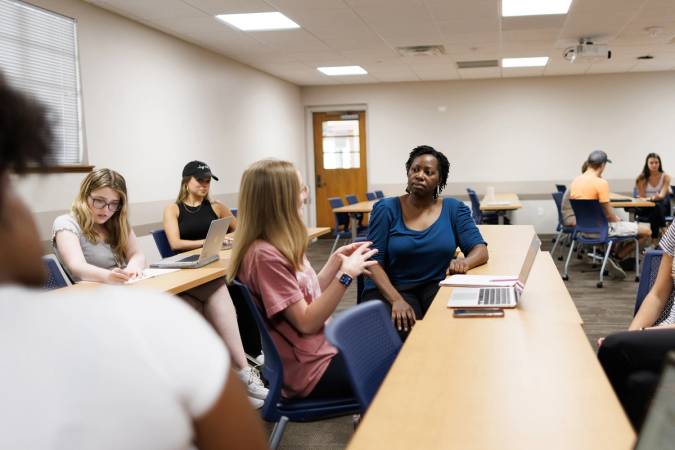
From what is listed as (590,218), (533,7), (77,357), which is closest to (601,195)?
(590,218)

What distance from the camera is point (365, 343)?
1.73m

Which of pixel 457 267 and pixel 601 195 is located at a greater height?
pixel 601 195

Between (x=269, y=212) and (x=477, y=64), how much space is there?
7360mm

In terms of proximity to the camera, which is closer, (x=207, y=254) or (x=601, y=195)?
(x=207, y=254)

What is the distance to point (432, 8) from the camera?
18.2 feet

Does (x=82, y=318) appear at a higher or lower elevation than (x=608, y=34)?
lower

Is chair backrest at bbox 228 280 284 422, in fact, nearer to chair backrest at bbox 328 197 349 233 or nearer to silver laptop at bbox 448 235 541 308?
silver laptop at bbox 448 235 541 308

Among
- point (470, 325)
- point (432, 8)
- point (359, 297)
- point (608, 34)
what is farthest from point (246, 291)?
point (608, 34)

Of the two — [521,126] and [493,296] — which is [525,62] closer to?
[521,126]

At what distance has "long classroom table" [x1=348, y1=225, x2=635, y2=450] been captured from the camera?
125cm

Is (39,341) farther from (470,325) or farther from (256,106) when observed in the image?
(256,106)

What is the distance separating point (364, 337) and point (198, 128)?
5.66 meters

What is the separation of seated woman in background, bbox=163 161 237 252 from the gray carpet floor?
62.2 inches

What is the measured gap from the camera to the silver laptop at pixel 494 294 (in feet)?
7.55
